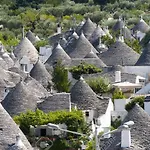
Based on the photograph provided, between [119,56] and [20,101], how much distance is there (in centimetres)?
2294

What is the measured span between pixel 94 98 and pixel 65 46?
87.7 feet

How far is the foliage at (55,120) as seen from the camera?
120ft

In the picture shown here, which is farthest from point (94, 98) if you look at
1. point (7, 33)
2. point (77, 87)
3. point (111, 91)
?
point (7, 33)

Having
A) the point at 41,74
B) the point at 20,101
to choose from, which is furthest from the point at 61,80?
the point at 20,101

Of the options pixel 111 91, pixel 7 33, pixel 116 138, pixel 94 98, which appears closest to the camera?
pixel 116 138

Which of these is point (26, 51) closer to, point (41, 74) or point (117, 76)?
point (41, 74)

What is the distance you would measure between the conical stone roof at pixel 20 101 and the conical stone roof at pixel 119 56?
67.4 ft

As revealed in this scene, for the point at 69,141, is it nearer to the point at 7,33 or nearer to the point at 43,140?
the point at 43,140

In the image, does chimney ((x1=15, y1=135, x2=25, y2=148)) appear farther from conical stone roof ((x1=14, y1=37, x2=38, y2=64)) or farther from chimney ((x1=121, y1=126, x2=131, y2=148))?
conical stone roof ((x1=14, y1=37, x2=38, y2=64))

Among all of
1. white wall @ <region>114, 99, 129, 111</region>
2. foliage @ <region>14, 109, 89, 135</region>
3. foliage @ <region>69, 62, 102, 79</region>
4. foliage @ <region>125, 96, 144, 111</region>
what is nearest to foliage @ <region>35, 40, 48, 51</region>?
foliage @ <region>69, 62, 102, 79</region>

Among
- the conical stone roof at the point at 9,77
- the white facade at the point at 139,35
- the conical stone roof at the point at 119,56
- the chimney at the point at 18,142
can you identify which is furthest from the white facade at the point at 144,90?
the white facade at the point at 139,35

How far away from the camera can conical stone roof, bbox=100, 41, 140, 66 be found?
2410 inches

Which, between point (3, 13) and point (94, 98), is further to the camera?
point (3, 13)

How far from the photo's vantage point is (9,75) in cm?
4978
